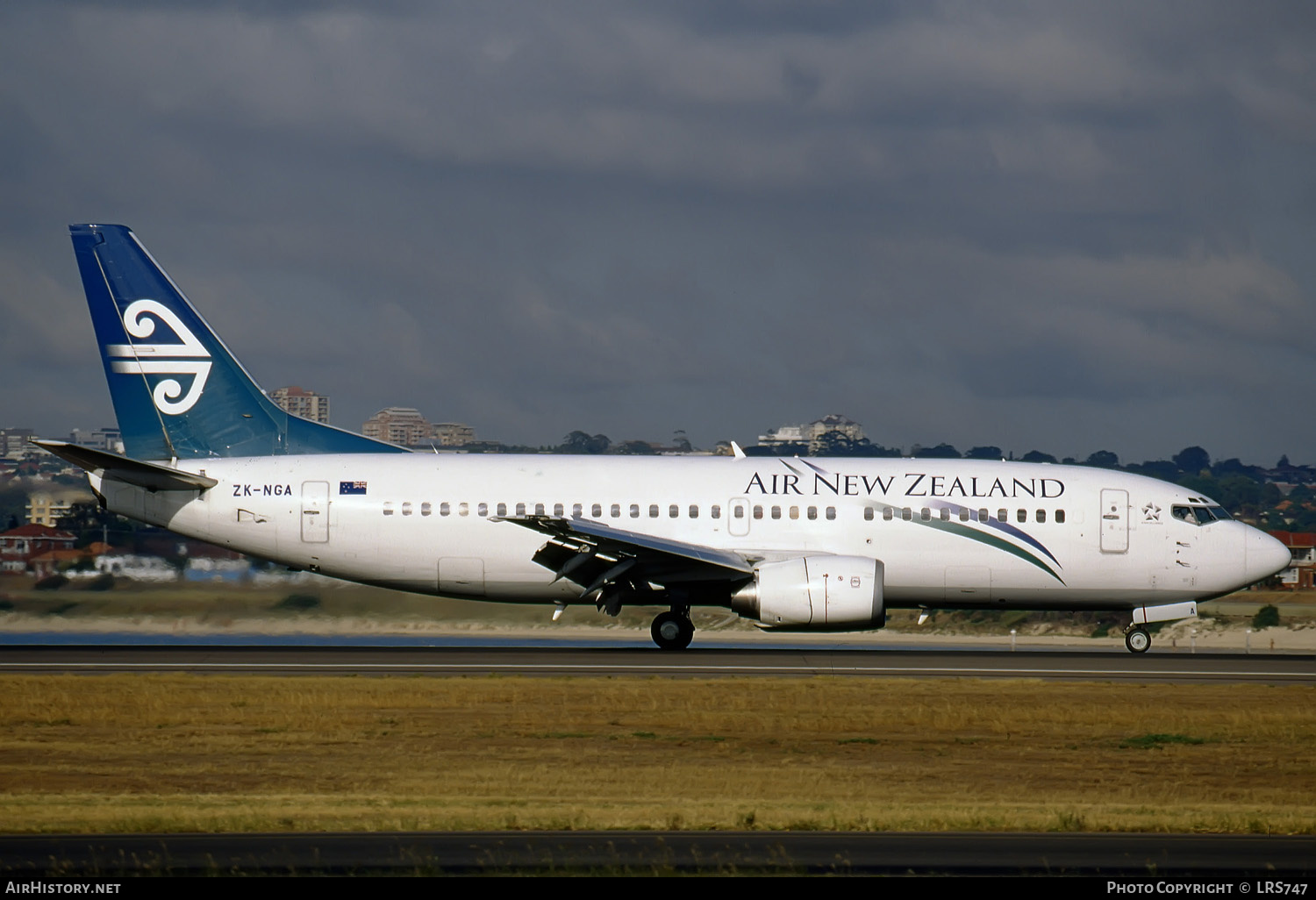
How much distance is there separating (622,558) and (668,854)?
16185 millimetres

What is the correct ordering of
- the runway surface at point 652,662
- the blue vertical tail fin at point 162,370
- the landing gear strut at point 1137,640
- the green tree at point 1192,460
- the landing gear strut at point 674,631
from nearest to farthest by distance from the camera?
the runway surface at point 652,662 < the landing gear strut at point 674,631 < the landing gear strut at point 1137,640 < the blue vertical tail fin at point 162,370 < the green tree at point 1192,460

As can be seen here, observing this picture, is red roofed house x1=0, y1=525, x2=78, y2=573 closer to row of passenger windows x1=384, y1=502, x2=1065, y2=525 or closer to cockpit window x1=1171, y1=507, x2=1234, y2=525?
row of passenger windows x1=384, y1=502, x2=1065, y2=525

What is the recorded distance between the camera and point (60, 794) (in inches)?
564

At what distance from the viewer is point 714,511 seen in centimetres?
2856

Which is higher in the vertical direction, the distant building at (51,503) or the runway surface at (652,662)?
the distant building at (51,503)

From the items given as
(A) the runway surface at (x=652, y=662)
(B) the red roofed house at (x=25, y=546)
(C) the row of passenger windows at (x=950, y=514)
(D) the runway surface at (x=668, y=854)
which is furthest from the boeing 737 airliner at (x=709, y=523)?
(D) the runway surface at (x=668, y=854)

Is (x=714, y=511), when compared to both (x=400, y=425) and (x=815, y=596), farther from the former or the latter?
(x=400, y=425)

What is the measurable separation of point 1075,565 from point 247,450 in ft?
55.8

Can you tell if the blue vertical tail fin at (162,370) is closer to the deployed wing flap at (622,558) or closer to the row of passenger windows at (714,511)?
the row of passenger windows at (714,511)

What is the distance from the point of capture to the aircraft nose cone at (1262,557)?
94.8ft

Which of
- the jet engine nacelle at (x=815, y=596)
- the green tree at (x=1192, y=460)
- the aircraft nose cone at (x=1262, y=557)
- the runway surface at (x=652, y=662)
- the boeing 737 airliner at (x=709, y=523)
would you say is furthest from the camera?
the green tree at (x=1192, y=460)

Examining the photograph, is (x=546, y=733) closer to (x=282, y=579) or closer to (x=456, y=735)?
(x=456, y=735)

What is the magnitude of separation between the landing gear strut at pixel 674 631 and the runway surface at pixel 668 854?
51.8 ft

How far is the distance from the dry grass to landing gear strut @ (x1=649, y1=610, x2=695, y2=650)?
205 inches
